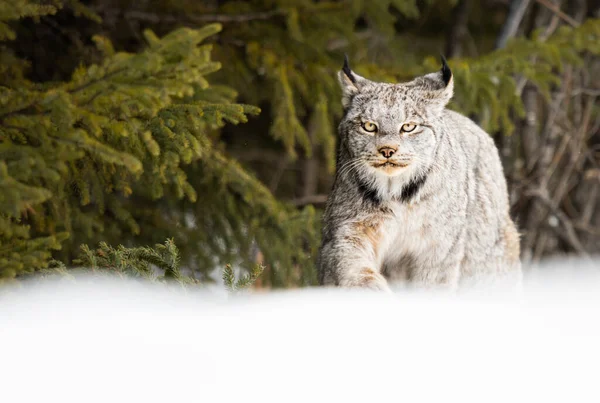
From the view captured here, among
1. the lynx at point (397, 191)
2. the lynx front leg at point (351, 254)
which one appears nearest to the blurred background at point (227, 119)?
the lynx front leg at point (351, 254)

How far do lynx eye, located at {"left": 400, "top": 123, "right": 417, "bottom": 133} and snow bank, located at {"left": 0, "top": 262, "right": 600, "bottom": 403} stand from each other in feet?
2.71

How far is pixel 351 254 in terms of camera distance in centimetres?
411

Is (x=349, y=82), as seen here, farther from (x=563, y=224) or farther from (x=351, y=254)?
(x=563, y=224)

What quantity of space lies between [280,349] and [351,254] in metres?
1.02

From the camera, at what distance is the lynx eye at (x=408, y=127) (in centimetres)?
401

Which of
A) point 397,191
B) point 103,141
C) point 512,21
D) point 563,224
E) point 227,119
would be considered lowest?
point 563,224

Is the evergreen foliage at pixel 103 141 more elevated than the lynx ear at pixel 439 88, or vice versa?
the lynx ear at pixel 439 88

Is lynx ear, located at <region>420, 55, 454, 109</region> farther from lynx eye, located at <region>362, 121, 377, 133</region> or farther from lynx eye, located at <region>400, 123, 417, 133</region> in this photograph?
lynx eye, located at <region>362, 121, 377, 133</region>

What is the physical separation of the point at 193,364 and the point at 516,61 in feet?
13.4

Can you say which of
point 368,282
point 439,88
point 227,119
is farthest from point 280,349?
point 439,88

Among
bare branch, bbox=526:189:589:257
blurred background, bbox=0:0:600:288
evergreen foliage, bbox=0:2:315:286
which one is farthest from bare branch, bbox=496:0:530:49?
evergreen foliage, bbox=0:2:315:286

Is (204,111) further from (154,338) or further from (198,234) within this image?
(198,234)

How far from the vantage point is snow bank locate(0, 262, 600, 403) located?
2949mm

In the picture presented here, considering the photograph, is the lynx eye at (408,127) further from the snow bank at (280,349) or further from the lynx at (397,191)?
the snow bank at (280,349)
